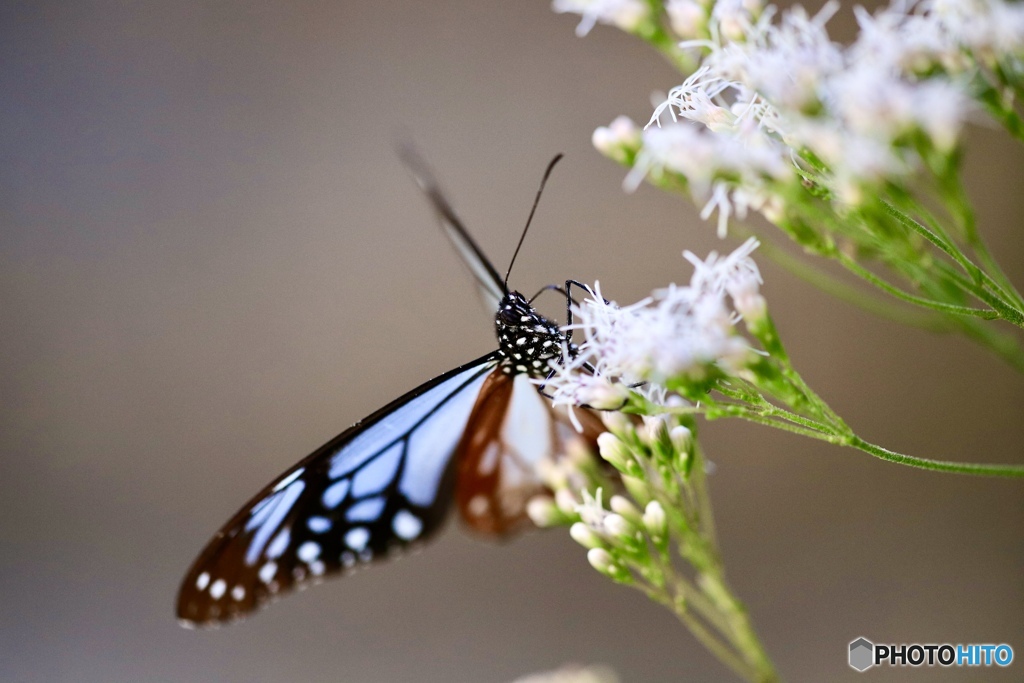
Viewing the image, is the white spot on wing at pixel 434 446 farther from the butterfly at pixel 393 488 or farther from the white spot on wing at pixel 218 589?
the white spot on wing at pixel 218 589

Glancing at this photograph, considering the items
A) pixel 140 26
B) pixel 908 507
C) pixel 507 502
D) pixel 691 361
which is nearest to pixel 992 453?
pixel 908 507

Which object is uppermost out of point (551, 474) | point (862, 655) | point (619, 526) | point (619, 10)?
point (619, 10)

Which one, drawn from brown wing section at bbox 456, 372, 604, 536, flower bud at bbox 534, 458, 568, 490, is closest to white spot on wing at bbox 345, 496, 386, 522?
brown wing section at bbox 456, 372, 604, 536

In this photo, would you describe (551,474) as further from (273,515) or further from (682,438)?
(273,515)

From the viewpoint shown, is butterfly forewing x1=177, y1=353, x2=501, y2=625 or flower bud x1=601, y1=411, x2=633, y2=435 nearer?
flower bud x1=601, y1=411, x2=633, y2=435

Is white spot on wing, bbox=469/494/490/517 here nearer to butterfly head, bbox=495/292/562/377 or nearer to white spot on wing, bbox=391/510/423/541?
white spot on wing, bbox=391/510/423/541

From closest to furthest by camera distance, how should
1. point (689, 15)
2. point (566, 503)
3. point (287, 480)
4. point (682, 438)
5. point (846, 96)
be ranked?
point (846, 96) → point (689, 15) → point (682, 438) → point (566, 503) → point (287, 480)

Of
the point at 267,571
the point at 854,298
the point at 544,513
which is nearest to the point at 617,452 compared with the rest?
the point at 544,513

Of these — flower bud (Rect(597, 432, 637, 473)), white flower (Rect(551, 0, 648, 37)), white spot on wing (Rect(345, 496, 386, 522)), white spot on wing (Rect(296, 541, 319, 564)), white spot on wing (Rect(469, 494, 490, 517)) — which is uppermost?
white flower (Rect(551, 0, 648, 37))
